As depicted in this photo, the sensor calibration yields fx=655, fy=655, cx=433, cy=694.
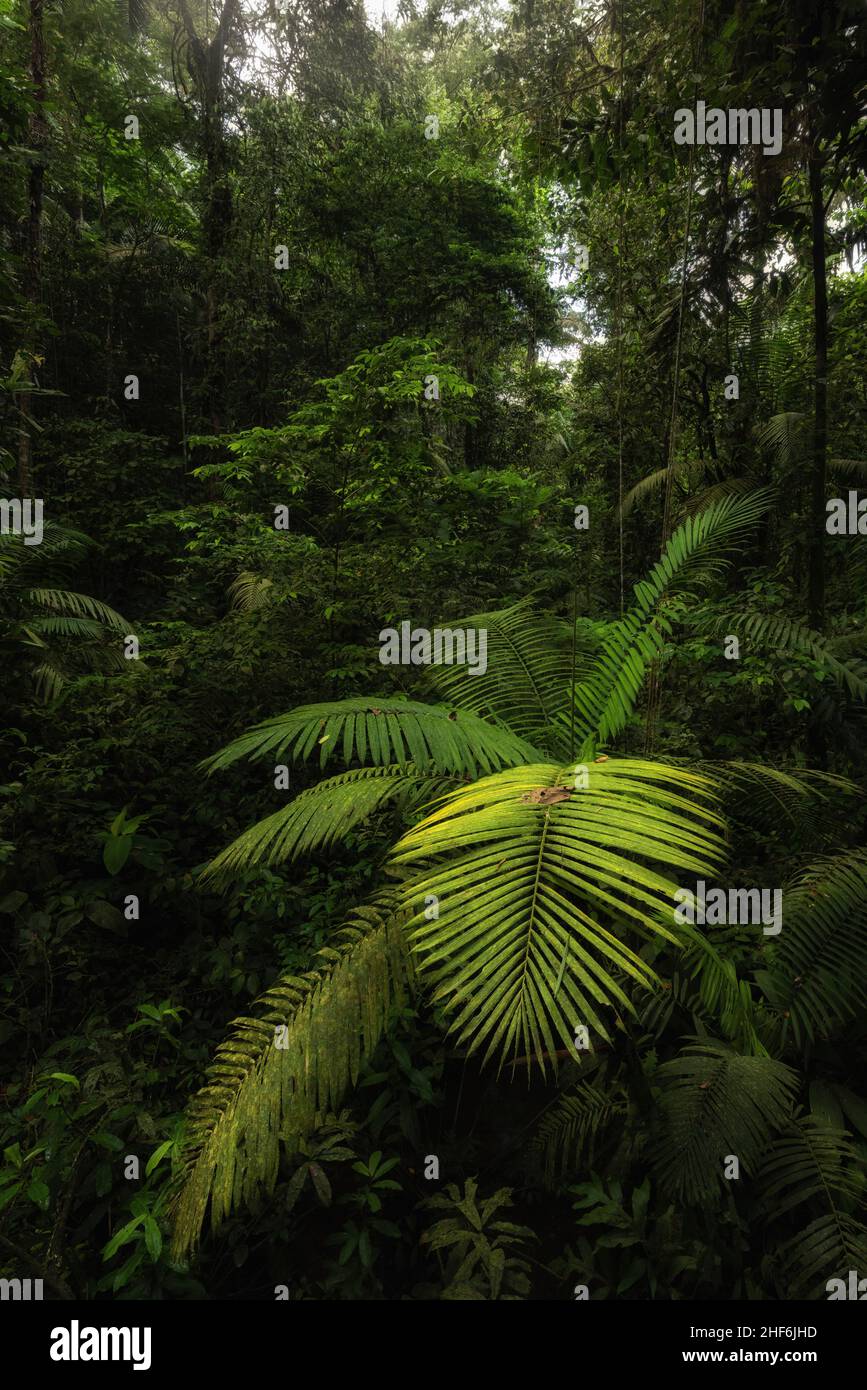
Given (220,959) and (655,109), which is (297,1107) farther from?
(655,109)

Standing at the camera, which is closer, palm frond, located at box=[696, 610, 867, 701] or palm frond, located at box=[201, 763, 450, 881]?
palm frond, located at box=[201, 763, 450, 881]

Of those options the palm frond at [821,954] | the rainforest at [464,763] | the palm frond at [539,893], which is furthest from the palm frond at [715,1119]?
the palm frond at [539,893]

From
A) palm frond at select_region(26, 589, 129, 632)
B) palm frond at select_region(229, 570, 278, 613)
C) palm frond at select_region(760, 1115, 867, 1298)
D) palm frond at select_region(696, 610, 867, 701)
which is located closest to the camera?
palm frond at select_region(760, 1115, 867, 1298)

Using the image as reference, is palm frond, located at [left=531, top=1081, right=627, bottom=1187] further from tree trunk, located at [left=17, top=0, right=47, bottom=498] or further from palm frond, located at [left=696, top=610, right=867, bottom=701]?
tree trunk, located at [left=17, top=0, right=47, bottom=498]

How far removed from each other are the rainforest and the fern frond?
0.03 ft

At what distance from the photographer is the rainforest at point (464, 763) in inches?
57.3

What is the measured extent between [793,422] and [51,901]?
15.3 feet

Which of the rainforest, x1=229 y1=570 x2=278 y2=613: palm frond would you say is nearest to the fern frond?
the rainforest

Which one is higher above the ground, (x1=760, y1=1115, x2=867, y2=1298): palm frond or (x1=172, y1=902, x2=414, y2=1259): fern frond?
(x1=172, y1=902, x2=414, y2=1259): fern frond

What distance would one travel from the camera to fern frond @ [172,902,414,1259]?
120 centimetres

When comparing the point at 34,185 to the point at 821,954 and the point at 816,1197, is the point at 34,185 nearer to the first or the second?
the point at 821,954

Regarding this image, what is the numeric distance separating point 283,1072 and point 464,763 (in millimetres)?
814

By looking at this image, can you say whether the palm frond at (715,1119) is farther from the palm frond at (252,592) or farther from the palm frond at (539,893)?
the palm frond at (252,592)

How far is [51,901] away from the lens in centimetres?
269
